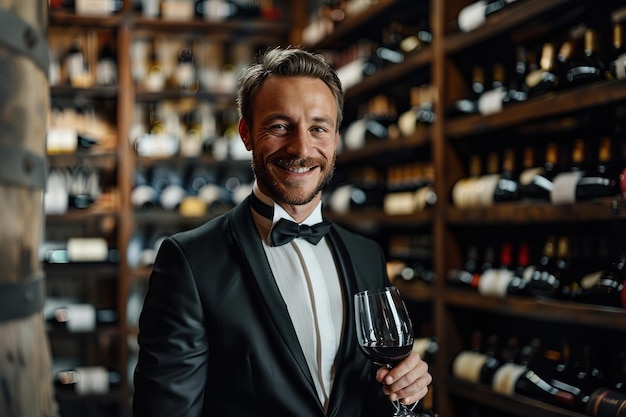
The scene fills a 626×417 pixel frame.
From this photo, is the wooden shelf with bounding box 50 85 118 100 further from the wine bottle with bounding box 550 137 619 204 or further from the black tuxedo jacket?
the black tuxedo jacket

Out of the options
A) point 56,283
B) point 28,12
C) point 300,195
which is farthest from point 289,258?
point 56,283

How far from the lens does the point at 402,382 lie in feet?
4.35

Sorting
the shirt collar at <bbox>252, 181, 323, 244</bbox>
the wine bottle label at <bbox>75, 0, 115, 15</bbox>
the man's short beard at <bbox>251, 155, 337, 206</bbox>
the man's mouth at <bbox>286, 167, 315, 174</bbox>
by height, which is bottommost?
the shirt collar at <bbox>252, 181, 323, 244</bbox>

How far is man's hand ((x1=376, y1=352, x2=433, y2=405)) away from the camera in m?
1.32

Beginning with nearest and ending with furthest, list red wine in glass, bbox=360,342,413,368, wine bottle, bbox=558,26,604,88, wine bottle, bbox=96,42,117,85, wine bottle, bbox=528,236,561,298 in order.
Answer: red wine in glass, bbox=360,342,413,368 → wine bottle, bbox=558,26,604,88 → wine bottle, bbox=528,236,561,298 → wine bottle, bbox=96,42,117,85

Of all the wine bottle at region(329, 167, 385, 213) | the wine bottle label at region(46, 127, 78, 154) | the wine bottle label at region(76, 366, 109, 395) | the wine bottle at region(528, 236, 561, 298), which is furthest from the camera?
the wine bottle label at region(46, 127, 78, 154)

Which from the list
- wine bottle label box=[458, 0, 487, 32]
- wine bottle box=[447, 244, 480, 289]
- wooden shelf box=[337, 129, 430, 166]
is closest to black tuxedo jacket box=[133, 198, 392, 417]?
wine bottle box=[447, 244, 480, 289]

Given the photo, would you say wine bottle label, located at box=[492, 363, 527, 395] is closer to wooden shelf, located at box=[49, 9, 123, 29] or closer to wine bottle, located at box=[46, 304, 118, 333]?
wine bottle, located at box=[46, 304, 118, 333]

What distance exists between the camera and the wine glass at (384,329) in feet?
4.32

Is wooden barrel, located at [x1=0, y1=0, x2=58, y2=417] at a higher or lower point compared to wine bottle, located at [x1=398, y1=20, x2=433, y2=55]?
lower

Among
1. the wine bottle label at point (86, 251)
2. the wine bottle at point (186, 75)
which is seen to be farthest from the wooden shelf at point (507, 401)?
the wine bottle at point (186, 75)

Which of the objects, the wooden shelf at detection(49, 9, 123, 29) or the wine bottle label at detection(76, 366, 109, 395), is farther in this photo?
the wooden shelf at detection(49, 9, 123, 29)

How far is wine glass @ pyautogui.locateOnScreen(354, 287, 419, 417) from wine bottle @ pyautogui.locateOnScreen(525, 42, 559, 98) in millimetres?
1366

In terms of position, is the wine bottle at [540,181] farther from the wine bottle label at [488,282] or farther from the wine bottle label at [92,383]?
the wine bottle label at [92,383]
